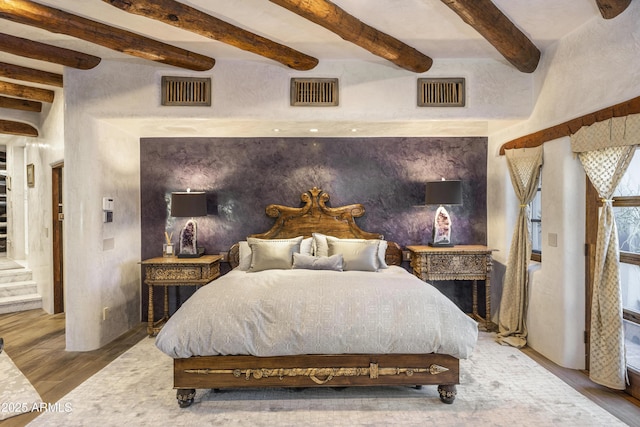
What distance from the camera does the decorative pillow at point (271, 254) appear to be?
12.8 feet

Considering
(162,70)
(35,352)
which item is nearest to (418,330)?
(162,70)

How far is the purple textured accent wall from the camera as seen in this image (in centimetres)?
464

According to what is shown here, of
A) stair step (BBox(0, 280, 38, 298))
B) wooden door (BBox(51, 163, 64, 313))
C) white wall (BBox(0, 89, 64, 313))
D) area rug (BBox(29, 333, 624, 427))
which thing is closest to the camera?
area rug (BBox(29, 333, 624, 427))

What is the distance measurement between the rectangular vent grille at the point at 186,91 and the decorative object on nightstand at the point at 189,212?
1.03m

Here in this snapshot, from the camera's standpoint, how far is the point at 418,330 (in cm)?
259

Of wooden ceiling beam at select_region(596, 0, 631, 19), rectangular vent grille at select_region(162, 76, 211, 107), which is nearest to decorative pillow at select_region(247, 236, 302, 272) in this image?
rectangular vent grille at select_region(162, 76, 211, 107)

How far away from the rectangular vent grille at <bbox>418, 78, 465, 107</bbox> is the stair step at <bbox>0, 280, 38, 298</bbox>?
592 centimetres

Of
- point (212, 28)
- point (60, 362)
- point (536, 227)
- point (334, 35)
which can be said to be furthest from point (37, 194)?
point (536, 227)

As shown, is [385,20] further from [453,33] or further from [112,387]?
[112,387]

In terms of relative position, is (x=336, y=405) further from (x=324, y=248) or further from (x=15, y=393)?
(x=15, y=393)

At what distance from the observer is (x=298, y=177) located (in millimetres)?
4664

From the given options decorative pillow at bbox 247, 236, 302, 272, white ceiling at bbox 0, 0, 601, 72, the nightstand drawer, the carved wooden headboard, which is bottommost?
the nightstand drawer

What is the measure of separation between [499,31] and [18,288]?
674 cm

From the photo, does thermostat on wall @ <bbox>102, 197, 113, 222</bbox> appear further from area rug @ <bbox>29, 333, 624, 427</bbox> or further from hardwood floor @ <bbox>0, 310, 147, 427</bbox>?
area rug @ <bbox>29, 333, 624, 427</bbox>
